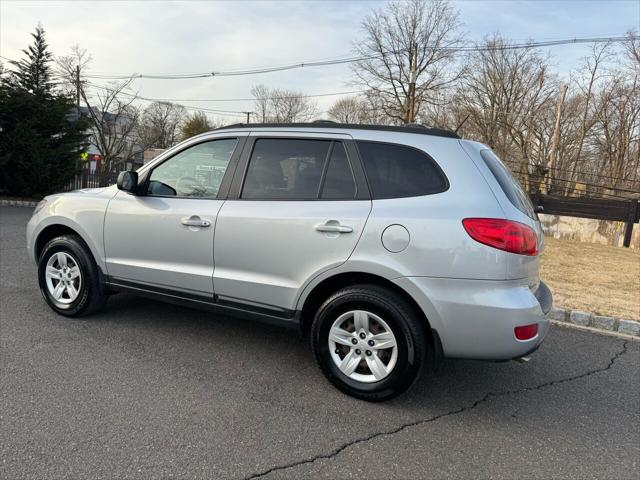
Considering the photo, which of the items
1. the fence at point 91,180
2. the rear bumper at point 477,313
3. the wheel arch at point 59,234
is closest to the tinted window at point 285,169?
the rear bumper at point 477,313

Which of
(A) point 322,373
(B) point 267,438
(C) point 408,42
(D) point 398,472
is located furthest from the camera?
(C) point 408,42

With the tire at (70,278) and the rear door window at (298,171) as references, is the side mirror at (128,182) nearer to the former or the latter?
the tire at (70,278)

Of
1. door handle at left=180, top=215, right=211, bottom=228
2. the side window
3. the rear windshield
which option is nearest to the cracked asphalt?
door handle at left=180, top=215, right=211, bottom=228

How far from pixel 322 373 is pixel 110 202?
2430mm

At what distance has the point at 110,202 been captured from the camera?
4.31m

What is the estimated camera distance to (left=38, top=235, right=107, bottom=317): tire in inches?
175

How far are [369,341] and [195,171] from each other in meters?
2.02

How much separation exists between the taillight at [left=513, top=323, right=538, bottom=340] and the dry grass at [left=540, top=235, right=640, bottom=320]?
3.39 metres

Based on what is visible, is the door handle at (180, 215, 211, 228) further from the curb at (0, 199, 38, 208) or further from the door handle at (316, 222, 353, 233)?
the curb at (0, 199, 38, 208)

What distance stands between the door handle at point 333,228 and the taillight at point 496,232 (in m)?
0.75

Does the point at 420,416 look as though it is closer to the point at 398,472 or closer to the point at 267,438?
the point at 398,472

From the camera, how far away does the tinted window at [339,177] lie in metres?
3.36

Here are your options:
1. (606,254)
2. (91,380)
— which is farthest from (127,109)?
(91,380)

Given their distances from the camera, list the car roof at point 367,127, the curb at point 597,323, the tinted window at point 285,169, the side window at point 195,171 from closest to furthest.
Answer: the car roof at point 367,127 < the tinted window at point 285,169 < the side window at point 195,171 < the curb at point 597,323
